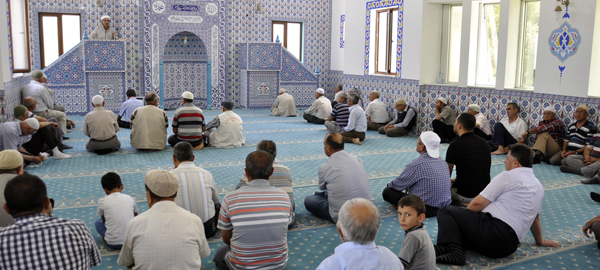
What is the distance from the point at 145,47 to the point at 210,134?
452cm

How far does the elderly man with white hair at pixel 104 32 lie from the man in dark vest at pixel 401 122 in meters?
5.62

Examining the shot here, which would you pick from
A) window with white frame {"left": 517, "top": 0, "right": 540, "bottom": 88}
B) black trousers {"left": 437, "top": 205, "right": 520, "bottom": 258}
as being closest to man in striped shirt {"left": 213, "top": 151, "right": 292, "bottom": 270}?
black trousers {"left": 437, "top": 205, "right": 520, "bottom": 258}

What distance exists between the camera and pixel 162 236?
2137 millimetres

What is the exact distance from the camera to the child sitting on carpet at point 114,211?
306 cm

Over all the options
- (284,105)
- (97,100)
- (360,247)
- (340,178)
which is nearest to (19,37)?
(97,100)

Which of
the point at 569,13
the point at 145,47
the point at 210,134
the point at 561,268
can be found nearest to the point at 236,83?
the point at 145,47

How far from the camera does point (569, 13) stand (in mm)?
6352

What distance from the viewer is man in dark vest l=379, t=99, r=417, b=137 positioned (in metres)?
8.14

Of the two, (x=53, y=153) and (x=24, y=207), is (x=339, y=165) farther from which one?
(x=53, y=153)

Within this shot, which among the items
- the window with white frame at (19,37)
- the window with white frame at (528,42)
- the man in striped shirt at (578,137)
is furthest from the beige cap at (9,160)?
the window with white frame at (528,42)

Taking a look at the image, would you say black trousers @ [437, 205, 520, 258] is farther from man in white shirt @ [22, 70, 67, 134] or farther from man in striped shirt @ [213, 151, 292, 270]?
man in white shirt @ [22, 70, 67, 134]

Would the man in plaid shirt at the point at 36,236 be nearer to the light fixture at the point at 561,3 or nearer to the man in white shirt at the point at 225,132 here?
the man in white shirt at the point at 225,132

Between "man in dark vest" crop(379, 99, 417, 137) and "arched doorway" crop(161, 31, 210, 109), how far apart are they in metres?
4.64

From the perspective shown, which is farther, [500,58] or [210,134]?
[500,58]
